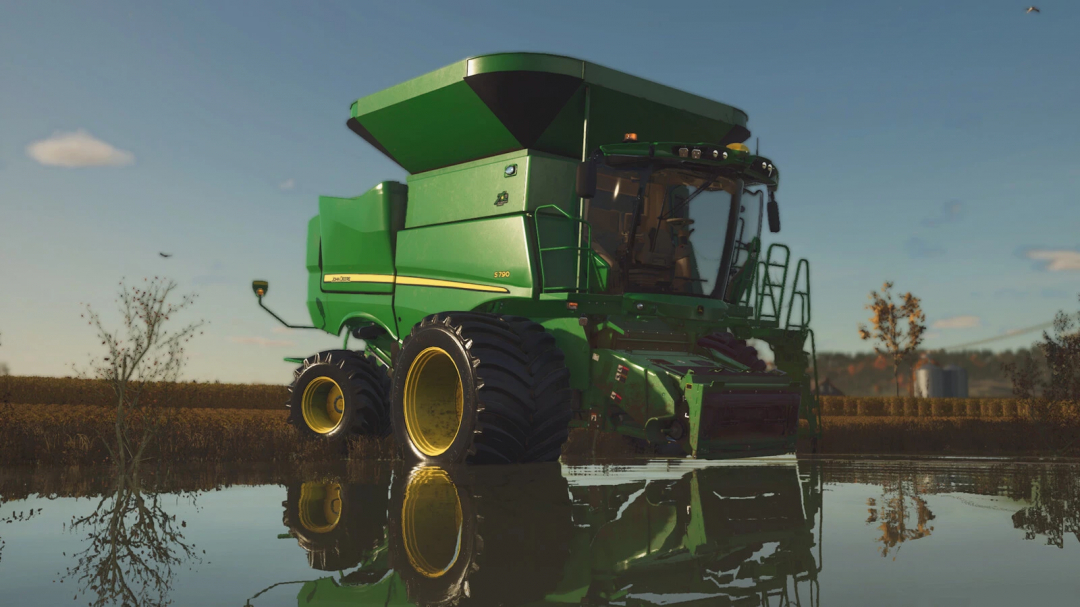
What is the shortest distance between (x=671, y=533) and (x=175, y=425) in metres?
7.37

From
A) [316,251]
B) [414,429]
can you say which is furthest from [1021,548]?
[316,251]

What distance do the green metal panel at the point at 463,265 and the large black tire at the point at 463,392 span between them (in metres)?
0.86

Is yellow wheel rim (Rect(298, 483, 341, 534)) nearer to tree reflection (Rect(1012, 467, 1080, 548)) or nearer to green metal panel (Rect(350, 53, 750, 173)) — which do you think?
green metal panel (Rect(350, 53, 750, 173))

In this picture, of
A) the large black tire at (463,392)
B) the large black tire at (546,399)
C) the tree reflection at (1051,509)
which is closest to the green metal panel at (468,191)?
the large black tire at (463,392)

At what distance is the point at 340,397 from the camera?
462 inches

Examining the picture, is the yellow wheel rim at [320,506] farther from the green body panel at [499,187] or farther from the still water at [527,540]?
the green body panel at [499,187]

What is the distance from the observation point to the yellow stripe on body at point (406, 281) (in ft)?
29.7

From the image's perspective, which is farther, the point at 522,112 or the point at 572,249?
the point at 522,112

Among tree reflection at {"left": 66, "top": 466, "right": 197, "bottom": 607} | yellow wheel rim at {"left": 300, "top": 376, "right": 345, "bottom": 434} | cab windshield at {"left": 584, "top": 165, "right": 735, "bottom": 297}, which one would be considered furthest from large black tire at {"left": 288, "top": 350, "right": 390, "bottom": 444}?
tree reflection at {"left": 66, "top": 466, "right": 197, "bottom": 607}

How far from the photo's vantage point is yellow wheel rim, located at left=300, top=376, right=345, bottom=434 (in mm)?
11773

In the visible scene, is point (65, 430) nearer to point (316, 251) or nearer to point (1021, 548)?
point (316, 251)

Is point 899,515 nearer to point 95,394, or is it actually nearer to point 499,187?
point 499,187

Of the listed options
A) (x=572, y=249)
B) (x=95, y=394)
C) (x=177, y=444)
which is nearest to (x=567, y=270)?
(x=572, y=249)

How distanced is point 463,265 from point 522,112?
6.12 ft
